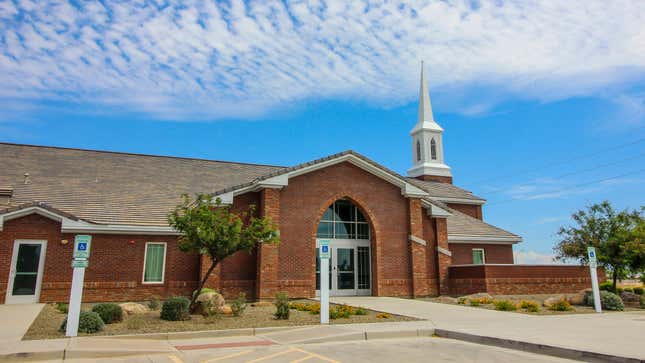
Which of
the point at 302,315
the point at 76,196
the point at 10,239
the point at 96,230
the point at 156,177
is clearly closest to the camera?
the point at 302,315

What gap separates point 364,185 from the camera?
72.1ft

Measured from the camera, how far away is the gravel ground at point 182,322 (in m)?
10.6

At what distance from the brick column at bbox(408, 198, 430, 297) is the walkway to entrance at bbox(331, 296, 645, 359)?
16.1 feet

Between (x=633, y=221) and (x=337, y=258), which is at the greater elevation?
(x=633, y=221)

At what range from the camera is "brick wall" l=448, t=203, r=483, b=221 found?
3352cm

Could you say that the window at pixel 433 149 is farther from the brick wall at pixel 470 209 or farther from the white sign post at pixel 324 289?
the white sign post at pixel 324 289

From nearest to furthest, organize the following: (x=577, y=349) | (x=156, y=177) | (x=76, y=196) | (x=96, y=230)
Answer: (x=577, y=349)
(x=96, y=230)
(x=76, y=196)
(x=156, y=177)

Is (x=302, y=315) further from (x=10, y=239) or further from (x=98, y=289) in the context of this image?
(x=10, y=239)

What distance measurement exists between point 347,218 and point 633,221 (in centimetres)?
1323

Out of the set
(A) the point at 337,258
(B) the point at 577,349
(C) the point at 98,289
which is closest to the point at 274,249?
(A) the point at 337,258

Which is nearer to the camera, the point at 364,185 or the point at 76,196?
the point at 76,196

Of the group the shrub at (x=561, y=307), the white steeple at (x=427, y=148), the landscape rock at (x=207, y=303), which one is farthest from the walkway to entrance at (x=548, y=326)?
the white steeple at (x=427, y=148)

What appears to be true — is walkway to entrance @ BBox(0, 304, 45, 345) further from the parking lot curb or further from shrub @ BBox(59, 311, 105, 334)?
the parking lot curb

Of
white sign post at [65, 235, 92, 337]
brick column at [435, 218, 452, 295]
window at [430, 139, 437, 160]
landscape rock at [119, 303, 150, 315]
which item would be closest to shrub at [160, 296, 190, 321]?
landscape rock at [119, 303, 150, 315]
